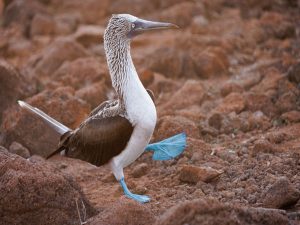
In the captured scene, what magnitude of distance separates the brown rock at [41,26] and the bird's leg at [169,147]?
7111 millimetres

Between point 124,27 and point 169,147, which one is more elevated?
point 124,27

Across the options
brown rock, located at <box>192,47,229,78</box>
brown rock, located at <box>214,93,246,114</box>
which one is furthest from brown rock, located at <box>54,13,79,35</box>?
brown rock, located at <box>214,93,246,114</box>

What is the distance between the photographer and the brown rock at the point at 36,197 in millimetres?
5410

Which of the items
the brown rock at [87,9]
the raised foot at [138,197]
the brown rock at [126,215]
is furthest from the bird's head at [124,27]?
the brown rock at [87,9]

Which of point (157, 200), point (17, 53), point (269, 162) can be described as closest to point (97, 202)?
point (157, 200)

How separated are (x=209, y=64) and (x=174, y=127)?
3.04 meters

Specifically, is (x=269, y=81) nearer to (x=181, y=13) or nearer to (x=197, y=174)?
(x=197, y=174)

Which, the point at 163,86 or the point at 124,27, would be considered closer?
the point at 124,27

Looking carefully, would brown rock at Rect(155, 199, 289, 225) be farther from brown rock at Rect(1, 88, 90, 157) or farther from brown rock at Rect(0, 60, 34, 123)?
brown rock at Rect(0, 60, 34, 123)

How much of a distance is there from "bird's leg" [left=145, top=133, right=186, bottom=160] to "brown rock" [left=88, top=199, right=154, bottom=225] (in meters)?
1.48

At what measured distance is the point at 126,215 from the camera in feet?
17.1

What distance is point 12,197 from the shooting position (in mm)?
5406

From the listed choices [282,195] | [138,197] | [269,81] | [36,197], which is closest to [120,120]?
[138,197]

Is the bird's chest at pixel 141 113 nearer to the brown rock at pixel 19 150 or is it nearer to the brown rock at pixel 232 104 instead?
the brown rock at pixel 19 150
